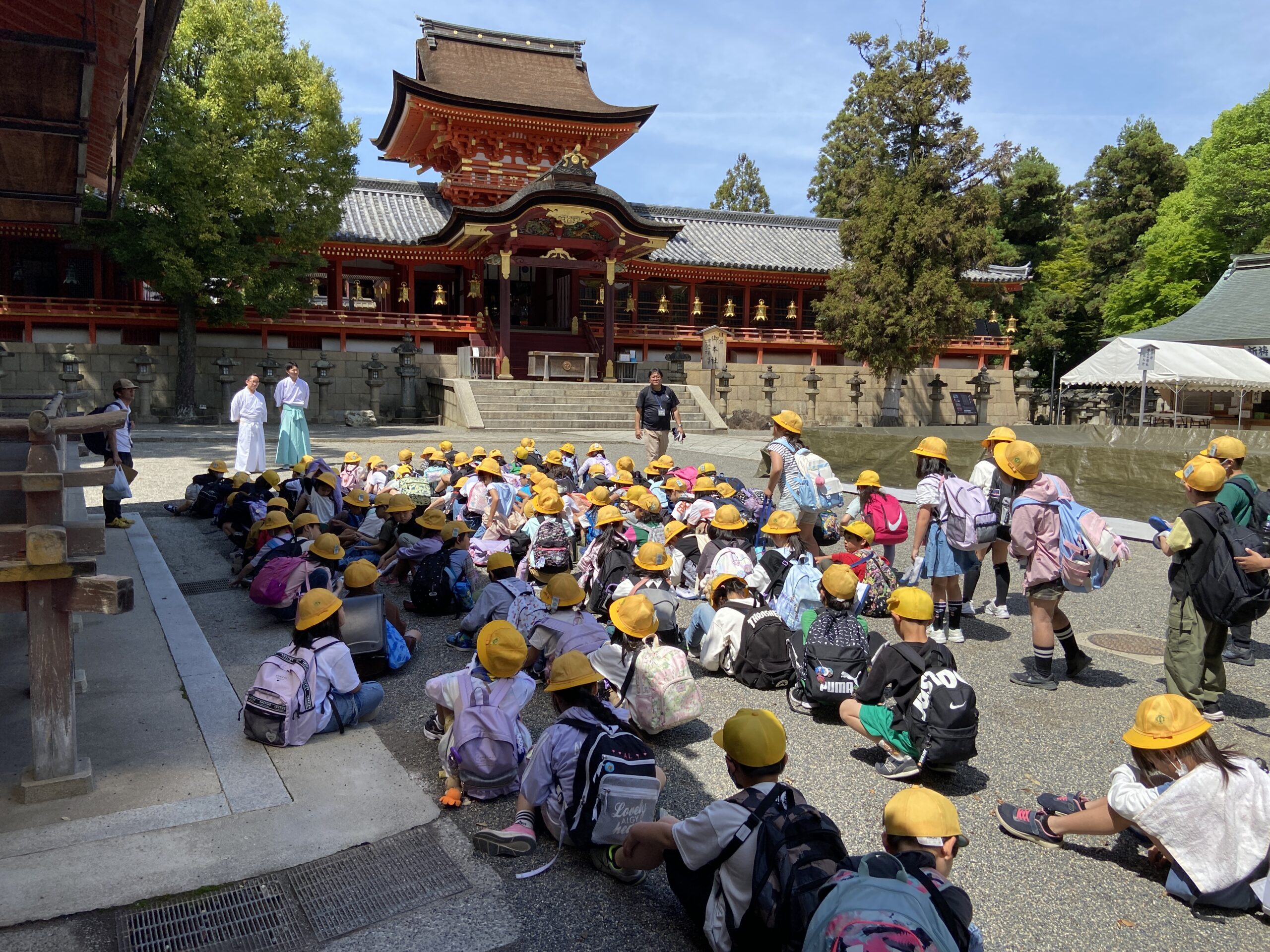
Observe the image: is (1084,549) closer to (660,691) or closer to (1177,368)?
(660,691)

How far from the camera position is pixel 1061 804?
3.56 m

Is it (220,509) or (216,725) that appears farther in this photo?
(220,509)

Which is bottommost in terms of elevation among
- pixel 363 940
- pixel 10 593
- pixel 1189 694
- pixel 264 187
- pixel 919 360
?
pixel 363 940

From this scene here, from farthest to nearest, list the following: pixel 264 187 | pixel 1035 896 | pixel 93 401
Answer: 1. pixel 93 401
2. pixel 264 187
3. pixel 1035 896

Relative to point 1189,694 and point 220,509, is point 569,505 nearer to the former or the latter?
point 220,509

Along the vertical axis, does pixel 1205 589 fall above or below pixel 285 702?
above

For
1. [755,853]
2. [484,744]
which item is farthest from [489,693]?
[755,853]

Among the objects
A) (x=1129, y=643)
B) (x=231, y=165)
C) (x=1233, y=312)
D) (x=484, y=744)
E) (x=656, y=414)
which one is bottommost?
(x=1129, y=643)

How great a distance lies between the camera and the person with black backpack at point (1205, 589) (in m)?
4.33

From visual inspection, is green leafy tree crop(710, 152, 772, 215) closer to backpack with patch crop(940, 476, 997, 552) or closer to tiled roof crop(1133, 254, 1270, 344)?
tiled roof crop(1133, 254, 1270, 344)

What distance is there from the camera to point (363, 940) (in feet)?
9.53

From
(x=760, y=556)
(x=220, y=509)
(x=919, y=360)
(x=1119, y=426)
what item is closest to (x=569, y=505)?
(x=760, y=556)

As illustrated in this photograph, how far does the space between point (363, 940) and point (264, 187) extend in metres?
18.4

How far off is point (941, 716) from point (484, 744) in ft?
6.77
